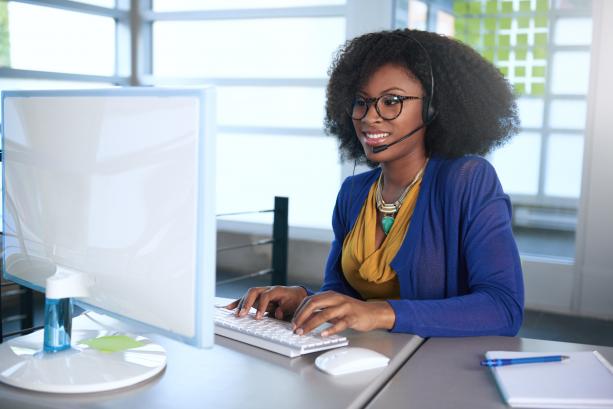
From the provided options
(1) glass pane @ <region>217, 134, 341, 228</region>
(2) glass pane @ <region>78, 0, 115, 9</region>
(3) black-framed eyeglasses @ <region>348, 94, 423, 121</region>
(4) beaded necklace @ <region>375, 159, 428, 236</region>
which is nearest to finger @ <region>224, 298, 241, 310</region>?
(4) beaded necklace @ <region>375, 159, 428, 236</region>

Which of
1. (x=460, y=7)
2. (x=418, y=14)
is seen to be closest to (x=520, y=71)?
(x=460, y=7)

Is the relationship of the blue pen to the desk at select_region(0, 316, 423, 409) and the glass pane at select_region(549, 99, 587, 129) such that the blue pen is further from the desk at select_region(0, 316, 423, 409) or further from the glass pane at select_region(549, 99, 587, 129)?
the glass pane at select_region(549, 99, 587, 129)

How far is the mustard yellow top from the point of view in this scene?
158cm

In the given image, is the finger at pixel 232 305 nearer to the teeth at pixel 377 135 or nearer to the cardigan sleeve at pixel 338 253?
the cardigan sleeve at pixel 338 253

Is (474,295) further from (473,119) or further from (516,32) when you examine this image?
(516,32)

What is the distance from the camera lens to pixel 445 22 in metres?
4.57

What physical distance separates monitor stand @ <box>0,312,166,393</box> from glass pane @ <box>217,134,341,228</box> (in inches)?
157

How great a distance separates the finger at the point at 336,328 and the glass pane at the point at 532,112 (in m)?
3.42

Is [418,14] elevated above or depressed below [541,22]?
above

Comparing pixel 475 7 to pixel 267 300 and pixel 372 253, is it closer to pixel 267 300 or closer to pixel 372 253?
pixel 372 253

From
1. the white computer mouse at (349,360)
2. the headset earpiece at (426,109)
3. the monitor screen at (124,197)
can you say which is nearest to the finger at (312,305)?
the white computer mouse at (349,360)

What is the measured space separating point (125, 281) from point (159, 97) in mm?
254

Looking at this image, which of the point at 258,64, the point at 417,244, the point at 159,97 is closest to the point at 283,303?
the point at 417,244

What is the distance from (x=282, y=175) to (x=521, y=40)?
202 cm
